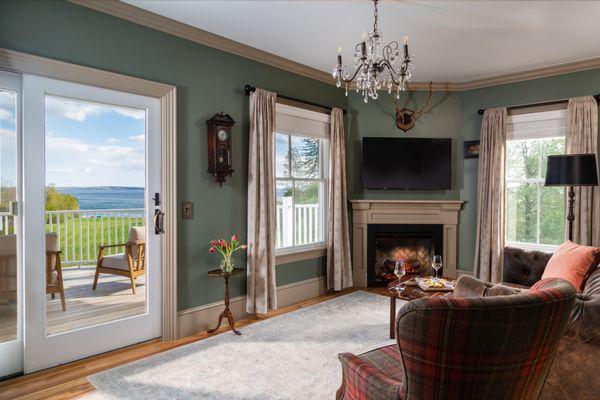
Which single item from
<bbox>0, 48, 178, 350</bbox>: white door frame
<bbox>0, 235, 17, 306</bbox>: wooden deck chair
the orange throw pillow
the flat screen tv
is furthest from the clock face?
the orange throw pillow

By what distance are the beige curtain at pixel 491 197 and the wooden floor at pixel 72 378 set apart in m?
3.64

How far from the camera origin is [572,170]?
3.71 meters

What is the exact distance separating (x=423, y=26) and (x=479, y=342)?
3030 millimetres

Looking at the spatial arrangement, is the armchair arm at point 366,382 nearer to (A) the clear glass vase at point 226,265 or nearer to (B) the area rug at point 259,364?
(B) the area rug at point 259,364

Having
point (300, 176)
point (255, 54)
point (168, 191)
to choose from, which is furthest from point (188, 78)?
point (300, 176)

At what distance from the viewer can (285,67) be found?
14.3 ft

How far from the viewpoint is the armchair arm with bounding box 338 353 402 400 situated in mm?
1453

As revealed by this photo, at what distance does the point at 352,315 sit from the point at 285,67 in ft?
9.30

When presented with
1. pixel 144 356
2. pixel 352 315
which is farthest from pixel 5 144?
pixel 352 315

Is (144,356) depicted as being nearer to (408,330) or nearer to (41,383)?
(41,383)

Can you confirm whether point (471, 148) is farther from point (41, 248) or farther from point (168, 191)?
point (41, 248)

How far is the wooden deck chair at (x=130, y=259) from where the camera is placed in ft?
10.4

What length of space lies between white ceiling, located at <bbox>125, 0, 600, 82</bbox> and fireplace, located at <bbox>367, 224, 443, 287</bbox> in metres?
2.16

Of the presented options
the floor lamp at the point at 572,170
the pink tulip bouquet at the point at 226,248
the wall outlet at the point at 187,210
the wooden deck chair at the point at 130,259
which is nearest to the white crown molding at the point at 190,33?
the wall outlet at the point at 187,210
